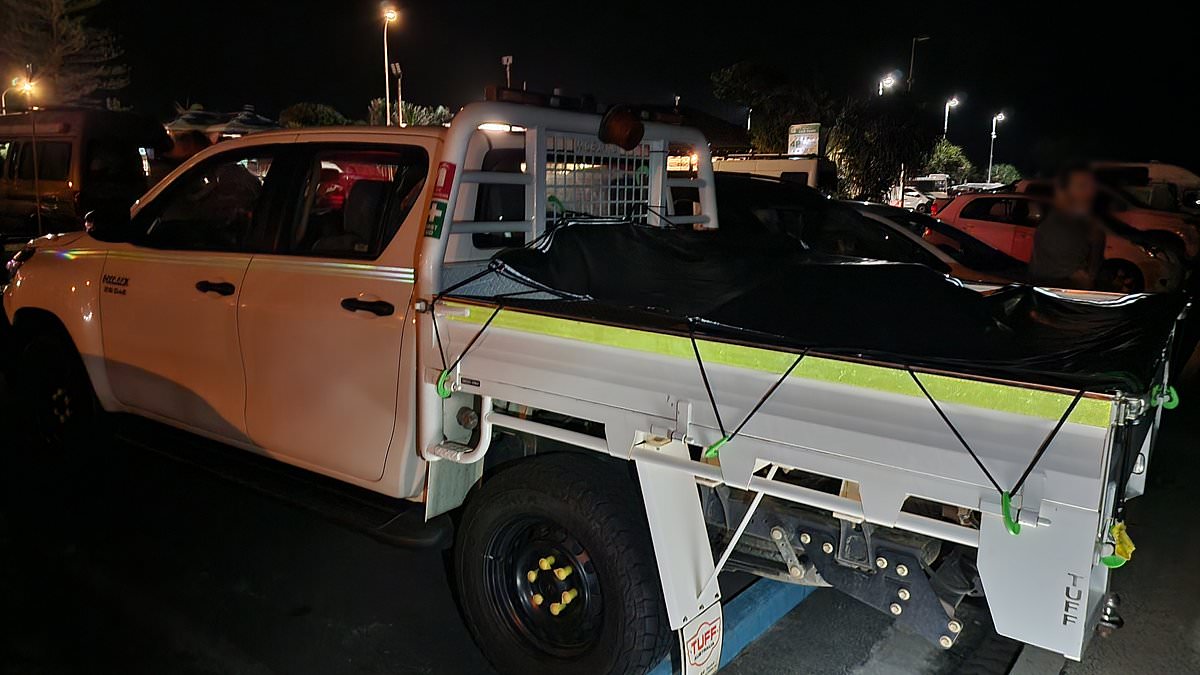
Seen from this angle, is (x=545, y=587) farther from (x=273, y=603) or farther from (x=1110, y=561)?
(x=1110, y=561)

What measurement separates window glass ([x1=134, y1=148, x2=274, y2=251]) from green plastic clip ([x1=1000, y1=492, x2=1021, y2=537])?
357 centimetres

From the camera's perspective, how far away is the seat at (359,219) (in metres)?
3.88

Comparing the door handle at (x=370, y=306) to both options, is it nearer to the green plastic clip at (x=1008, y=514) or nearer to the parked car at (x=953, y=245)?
the green plastic clip at (x=1008, y=514)

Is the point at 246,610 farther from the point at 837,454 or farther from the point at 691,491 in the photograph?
the point at 837,454

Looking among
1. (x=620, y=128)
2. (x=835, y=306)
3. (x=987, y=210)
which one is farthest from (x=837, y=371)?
(x=987, y=210)

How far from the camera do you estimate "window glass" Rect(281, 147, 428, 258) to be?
12.2ft

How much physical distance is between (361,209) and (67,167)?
34.5ft

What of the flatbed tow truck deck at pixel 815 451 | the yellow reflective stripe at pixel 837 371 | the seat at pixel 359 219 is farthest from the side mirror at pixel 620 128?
the yellow reflective stripe at pixel 837 371

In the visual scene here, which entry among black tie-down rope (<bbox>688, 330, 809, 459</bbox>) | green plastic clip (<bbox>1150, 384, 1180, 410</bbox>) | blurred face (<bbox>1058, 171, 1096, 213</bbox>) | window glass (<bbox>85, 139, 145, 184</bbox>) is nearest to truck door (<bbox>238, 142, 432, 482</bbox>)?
black tie-down rope (<bbox>688, 330, 809, 459</bbox>)

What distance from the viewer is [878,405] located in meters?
2.31

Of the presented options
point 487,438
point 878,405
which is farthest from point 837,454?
point 487,438

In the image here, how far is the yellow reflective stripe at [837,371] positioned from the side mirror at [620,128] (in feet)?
3.90

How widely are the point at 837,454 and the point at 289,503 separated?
2506 millimetres

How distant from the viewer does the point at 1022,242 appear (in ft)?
41.3
